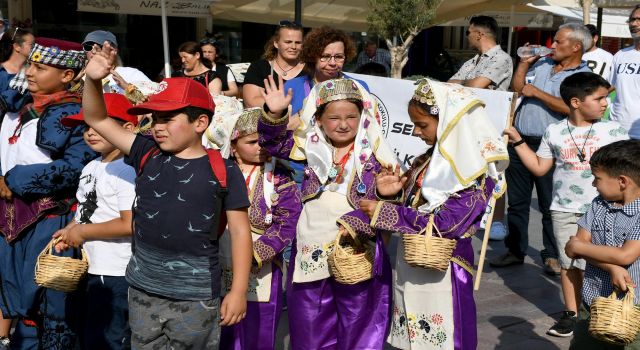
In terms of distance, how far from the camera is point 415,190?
432cm

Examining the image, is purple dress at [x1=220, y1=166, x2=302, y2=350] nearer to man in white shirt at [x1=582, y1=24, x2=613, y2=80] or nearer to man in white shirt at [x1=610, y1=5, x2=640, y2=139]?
man in white shirt at [x1=610, y1=5, x2=640, y2=139]

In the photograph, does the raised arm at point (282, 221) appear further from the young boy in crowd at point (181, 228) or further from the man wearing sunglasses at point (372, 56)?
the man wearing sunglasses at point (372, 56)

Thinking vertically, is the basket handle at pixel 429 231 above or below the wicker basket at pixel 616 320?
above

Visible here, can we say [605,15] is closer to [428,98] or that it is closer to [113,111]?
[428,98]

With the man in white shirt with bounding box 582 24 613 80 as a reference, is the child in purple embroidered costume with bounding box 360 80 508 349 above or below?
below

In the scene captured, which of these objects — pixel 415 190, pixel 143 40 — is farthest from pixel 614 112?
pixel 143 40

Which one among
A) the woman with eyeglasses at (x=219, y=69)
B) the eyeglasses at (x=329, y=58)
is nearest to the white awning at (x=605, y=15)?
the woman with eyeglasses at (x=219, y=69)

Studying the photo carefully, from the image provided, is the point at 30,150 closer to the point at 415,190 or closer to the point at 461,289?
the point at 415,190

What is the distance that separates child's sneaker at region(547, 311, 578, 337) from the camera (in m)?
5.79

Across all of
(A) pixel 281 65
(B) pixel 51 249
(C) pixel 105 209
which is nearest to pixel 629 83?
(A) pixel 281 65

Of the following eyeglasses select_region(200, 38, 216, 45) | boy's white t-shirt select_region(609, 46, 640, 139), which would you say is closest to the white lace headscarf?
boy's white t-shirt select_region(609, 46, 640, 139)

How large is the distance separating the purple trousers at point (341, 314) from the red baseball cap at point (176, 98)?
1.28 meters

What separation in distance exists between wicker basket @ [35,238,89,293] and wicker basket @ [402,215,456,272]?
5.41 ft

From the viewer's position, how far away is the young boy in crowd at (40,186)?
4.65 metres
